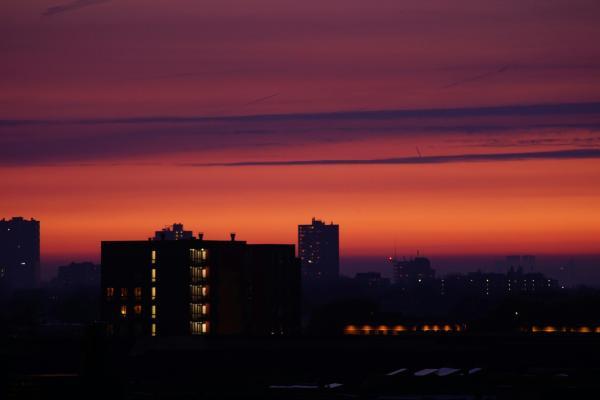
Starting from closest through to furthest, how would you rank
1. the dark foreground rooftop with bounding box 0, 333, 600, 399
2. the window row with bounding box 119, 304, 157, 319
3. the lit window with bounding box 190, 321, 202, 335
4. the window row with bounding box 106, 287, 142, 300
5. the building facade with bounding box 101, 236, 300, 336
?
the dark foreground rooftop with bounding box 0, 333, 600, 399, the lit window with bounding box 190, 321, 202, 335, the building facade with bounding box 101, 236, 300, 336, the window row with bounding box 119, 304, 157, 319, the window row with bounding box 106, 287, 142, 300

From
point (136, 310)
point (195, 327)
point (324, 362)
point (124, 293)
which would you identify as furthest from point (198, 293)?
point (324, 362)

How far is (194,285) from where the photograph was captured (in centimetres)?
15038

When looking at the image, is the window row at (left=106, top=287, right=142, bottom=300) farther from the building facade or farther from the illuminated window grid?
the illuminated window grid

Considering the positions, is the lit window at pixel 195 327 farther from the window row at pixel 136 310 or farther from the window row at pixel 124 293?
the window row at pixel 124 293

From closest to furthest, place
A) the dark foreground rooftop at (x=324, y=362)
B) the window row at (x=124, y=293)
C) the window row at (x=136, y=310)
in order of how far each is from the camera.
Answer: the dark foreground rooftop at (x=324, y=362) → the window row at (x=136, y=310) → the window row at (x=124, y=293)

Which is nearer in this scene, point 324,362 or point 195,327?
point 324,362

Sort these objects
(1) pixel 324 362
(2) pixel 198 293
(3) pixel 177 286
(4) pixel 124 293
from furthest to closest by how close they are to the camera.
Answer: (4) pixel 124 293, (2) pixel 198 293, (3) pixel 177 286, (1) pixel 324 362

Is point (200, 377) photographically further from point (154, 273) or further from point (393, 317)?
point (393, 317)

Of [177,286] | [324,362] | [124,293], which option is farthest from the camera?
[124,293]

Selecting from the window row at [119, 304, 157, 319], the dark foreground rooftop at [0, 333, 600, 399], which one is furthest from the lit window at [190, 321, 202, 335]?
the dark foreground rooftop at [0, 333, 600, 399]

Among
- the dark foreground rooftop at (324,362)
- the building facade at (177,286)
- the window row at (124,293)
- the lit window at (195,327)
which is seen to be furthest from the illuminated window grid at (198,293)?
the dark foreground rooftop at (324,362)

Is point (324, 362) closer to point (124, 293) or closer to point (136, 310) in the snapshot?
point (136, 310)

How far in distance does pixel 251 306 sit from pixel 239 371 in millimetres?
56323

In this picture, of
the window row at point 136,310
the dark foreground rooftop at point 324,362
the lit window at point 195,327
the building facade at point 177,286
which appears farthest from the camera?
the window row at point 136,310
